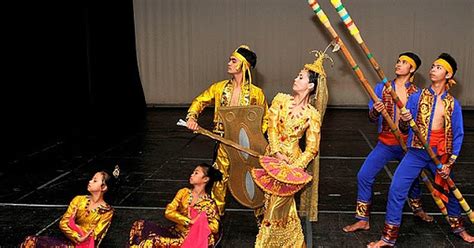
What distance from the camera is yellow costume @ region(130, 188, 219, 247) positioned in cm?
320

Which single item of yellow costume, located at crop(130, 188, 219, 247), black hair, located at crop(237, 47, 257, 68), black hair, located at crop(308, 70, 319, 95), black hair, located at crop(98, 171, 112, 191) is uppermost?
black hair, located at crop(237, 47, 257, 68)

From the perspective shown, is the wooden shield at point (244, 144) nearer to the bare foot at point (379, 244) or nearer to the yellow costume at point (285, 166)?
the yellow costume at point (285, 166)

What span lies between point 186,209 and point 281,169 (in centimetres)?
61

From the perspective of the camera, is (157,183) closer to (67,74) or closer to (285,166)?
(285,166)

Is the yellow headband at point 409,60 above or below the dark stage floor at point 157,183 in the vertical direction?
above

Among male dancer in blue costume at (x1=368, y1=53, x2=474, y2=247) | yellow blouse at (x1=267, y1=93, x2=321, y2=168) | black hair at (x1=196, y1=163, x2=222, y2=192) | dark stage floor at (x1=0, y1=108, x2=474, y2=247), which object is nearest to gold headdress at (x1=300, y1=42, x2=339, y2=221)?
yellow blouse at (x1=267, y1=93, x2=321, y2=168)

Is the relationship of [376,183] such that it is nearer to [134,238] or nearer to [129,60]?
[134,238]

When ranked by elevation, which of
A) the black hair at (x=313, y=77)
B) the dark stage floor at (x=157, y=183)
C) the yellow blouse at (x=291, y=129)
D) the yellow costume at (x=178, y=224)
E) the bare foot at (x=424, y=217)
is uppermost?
the black hair at (x=313, y=77)

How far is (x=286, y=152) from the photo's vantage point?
10.6 ft

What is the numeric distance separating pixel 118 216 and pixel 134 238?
40.0 inches

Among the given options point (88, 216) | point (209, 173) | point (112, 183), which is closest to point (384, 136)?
point (209, 173)

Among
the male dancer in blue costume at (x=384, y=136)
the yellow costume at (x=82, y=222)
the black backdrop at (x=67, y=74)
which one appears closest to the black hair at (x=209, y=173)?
the yellow costume at (x=82, y=222)

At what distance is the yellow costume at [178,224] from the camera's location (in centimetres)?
320

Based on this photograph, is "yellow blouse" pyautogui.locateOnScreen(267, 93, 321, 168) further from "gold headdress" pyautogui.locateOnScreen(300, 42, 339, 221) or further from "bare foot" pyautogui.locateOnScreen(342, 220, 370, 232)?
"bare foot" pyautogui.locateOnScreen(342, 220, 370, 232)
